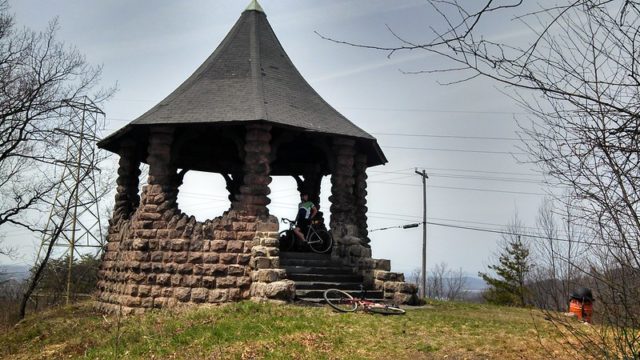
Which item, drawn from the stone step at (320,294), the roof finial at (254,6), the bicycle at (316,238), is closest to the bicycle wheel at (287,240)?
the bicycle at (316,238)

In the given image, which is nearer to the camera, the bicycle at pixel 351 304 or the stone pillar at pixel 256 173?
the bicycle at pixel 351 304

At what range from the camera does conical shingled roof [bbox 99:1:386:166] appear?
13.2 meters

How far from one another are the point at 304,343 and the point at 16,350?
6.19 meters

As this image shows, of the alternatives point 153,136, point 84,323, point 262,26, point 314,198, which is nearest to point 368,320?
point 84,323

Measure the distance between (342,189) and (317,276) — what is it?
9.27ft

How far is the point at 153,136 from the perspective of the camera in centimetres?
1338

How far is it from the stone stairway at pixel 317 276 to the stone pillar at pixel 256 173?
1.54 metres

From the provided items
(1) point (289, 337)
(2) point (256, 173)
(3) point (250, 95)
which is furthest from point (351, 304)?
(3) point (250, 95)

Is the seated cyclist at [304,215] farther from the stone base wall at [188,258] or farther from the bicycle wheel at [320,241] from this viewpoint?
the stone base wall at [188,258]

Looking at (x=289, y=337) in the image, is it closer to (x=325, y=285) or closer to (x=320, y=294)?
(x=320, y=294)

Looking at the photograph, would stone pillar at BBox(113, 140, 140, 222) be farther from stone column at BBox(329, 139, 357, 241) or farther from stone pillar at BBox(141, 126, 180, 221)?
stone column at BBox(329, 139, 357, 241)

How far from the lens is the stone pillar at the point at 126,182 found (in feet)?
50.3

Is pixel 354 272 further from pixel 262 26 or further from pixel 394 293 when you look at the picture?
pixel 262 26

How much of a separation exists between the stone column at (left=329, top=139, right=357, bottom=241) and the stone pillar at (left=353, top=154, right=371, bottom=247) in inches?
44.8
